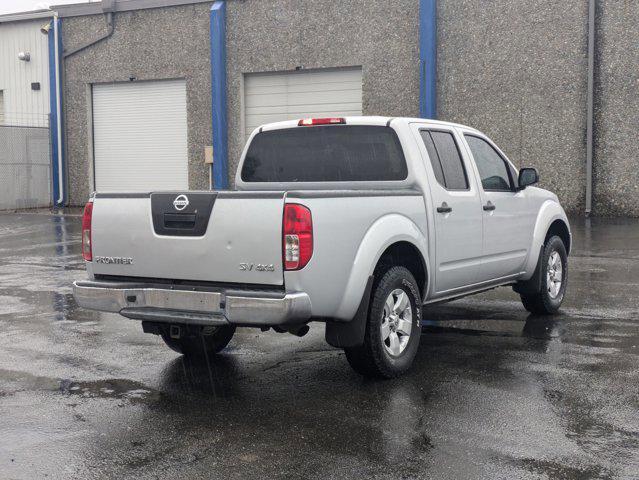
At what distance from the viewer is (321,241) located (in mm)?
5586

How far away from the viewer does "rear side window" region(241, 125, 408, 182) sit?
273 inches

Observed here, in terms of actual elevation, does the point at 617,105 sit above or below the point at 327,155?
above

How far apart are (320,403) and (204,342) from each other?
177 cm

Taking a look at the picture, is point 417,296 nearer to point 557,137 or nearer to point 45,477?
point 45,477

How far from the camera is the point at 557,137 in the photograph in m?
21.3

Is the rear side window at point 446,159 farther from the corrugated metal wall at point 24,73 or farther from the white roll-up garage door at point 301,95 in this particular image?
the corrugated metal wall at point 24,73

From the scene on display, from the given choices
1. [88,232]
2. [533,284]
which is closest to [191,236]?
[88,232]

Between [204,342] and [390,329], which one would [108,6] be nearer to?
[204,342]

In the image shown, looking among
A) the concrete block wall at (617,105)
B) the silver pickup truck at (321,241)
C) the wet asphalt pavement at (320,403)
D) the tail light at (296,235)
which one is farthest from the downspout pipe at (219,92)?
the tail light at (296,235)

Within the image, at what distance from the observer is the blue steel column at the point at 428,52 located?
22266 mm

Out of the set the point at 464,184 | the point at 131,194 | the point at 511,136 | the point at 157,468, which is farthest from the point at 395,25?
the point at 157,468

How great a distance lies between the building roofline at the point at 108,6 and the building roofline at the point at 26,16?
10.6 inches

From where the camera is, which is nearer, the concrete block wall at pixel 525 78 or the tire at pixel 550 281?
the tire at pixel 550 281

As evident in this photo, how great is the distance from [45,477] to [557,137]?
18.7 m
